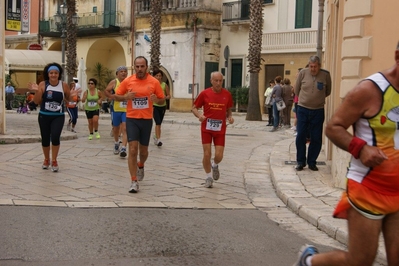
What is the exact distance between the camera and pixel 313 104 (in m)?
10.3

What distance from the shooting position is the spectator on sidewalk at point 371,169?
12.0 ft

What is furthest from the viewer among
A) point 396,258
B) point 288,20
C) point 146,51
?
point 146,51

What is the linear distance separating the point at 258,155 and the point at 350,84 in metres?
5.72

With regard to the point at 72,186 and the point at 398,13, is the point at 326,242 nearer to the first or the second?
the point at 398,13

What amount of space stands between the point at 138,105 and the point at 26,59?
33.0 metres

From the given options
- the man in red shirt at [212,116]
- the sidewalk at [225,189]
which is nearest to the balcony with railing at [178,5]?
the sidewalk at [225,189]

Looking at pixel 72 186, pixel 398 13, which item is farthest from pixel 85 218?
pixel 398 13

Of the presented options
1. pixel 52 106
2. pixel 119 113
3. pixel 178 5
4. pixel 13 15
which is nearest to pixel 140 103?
pixel 52 106

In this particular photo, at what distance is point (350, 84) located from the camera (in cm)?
854

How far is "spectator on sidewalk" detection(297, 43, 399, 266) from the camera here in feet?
12.0

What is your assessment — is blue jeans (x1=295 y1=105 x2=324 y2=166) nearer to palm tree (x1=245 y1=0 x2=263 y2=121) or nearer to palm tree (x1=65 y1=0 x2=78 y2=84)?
palm tree (x1=245 y1=0 x2=263 y2=121)

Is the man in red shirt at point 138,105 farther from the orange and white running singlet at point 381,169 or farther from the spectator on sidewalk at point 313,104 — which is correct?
the orange and white running singlet at point 381,169

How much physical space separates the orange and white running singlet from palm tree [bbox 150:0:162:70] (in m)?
31.9

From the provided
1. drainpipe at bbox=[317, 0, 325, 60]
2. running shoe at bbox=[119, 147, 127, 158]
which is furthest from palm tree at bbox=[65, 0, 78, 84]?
running shoe at bbox=[119, 147, 127, 158]
